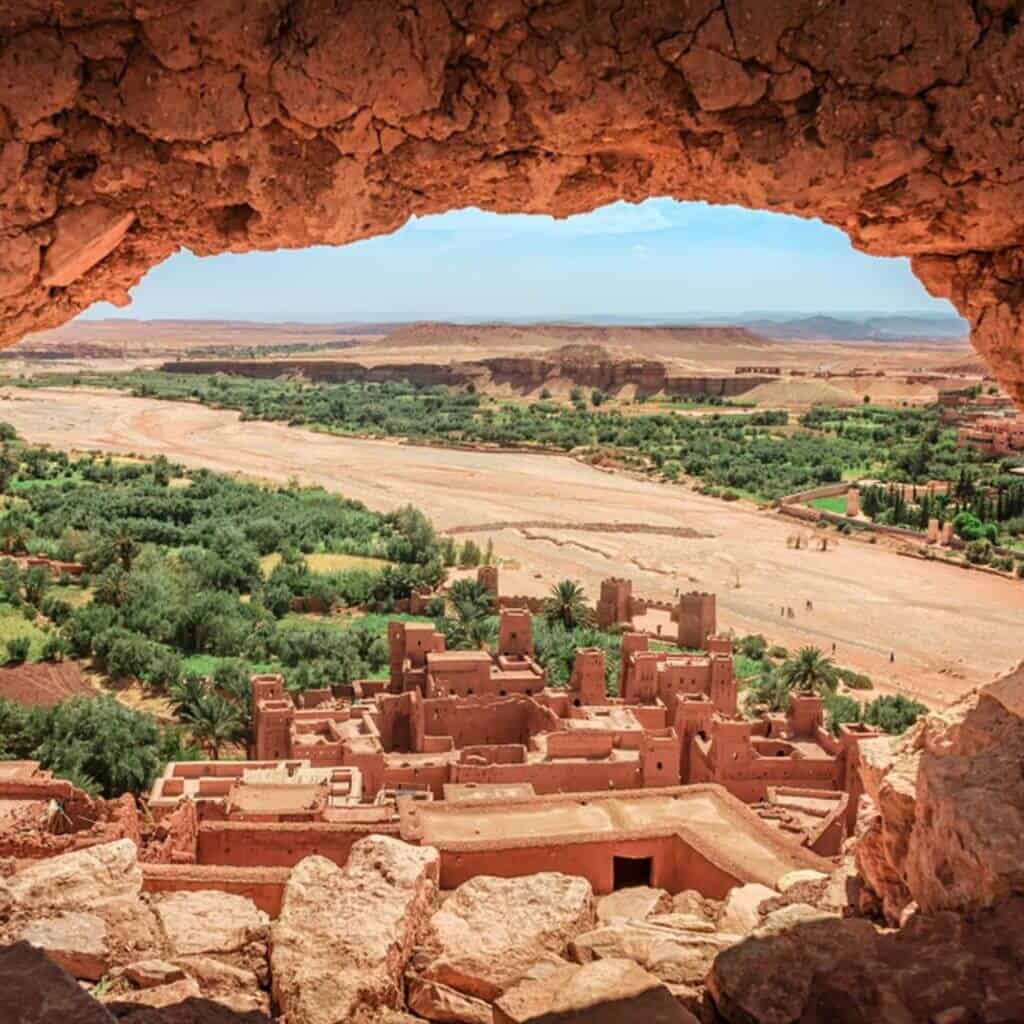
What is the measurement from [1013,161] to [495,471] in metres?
58.1

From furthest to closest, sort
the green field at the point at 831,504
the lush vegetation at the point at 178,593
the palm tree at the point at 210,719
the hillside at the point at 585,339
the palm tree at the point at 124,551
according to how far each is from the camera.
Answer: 1. the hillside at the point at 585,339
2. the green field at the point at 831,504
3. the palm tree at the point at 124,551
4. the palm tree at the point at 210,719
5. the lush vegetation at the point at 178,593

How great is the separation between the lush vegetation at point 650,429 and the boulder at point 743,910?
49.4 metres

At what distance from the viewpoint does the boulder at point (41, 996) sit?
364cm

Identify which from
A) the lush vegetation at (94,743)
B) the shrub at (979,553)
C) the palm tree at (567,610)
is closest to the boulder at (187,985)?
the lush vegetation at (94,743)

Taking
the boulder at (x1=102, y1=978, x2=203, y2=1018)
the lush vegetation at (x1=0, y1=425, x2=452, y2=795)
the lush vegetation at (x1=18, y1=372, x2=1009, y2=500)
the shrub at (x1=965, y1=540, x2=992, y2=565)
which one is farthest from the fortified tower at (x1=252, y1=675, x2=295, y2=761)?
the lush vegetation at (x1=18, y1=372, x2=1009, y2=500)

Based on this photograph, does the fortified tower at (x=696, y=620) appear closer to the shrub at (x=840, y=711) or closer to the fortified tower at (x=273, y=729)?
the shrub at (x=840, y=711)

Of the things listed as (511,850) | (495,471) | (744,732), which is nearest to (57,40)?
(511,850)

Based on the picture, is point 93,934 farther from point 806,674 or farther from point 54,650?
point 54,650

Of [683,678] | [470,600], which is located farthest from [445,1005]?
[470,600]

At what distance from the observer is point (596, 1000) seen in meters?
4.14

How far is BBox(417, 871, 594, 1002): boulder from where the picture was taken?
15.8 ft

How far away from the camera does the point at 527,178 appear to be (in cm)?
470

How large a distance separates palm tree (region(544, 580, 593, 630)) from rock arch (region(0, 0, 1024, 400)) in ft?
87.5

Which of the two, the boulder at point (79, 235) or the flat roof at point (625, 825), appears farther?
the flat roof at point (625, 825)
